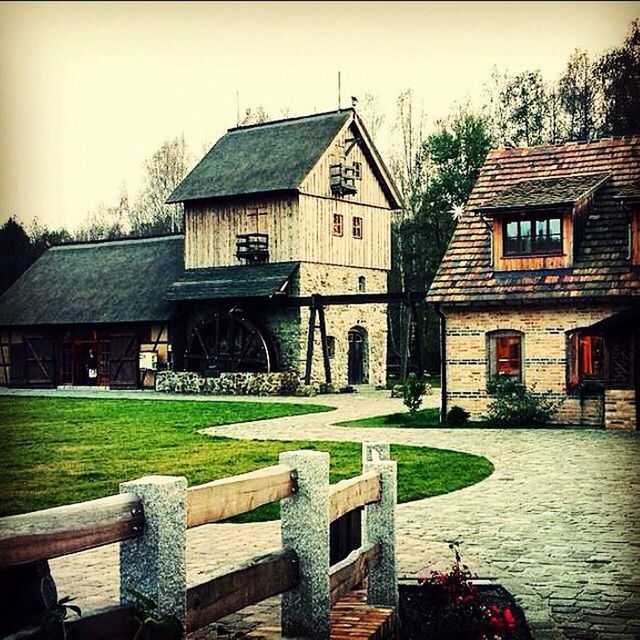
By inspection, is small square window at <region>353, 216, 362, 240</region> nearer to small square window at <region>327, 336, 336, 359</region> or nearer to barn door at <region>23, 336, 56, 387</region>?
small square window at <region>327, 336, 336, 359</region>

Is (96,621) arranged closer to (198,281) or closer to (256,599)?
(256,599)

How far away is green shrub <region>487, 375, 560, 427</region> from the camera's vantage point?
17734mm

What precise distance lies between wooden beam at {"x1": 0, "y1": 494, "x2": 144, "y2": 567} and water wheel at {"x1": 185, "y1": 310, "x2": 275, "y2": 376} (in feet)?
85.0

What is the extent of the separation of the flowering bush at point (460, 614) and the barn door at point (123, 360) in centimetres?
2601

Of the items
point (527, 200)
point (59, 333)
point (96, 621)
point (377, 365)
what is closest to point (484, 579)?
point (96, 621)

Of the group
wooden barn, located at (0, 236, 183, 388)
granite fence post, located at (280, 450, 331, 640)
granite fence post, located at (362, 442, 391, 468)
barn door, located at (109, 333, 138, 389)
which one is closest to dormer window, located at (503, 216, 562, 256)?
granite fence post, located at (362, 442, 391, 468)

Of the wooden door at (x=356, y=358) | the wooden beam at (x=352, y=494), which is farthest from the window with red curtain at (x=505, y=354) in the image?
the wooden door at (x=356, y=358)

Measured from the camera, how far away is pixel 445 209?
2645 cm

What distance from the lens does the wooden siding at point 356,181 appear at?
98.9 ft

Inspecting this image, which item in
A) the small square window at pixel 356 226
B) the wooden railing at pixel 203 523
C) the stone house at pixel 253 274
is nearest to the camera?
the wooden railing at pixel 203 523

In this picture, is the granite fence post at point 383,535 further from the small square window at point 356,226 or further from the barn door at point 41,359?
the small square window at point 356,226

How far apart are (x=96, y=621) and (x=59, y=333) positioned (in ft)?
89.9

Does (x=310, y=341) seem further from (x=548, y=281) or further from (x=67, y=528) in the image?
(x=67, y=528)

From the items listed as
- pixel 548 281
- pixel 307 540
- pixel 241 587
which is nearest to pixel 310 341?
pixel 548 281
